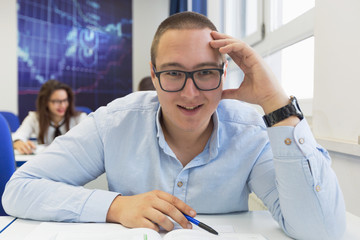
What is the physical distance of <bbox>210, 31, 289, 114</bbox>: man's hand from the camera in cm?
90

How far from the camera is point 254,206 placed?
72.7 inches

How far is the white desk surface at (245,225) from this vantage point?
782 mm

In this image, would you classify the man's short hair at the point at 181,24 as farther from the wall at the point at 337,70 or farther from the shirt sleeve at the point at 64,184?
the wall at the point at 337,70

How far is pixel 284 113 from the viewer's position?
856 millimetres

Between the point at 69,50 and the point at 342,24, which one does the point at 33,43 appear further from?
the point at 342,24

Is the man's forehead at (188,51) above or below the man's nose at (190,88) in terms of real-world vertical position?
above

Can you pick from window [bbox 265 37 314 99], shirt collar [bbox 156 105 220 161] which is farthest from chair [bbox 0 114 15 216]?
window [bbox 265 37 314 99]

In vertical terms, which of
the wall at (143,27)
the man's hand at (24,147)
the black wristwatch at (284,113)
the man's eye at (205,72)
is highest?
the wall at (143,27)

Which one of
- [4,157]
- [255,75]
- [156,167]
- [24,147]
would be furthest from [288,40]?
[24,147]

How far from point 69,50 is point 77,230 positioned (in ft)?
14.9

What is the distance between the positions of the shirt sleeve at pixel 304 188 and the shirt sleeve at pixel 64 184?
1.50ft

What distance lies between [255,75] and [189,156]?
12.7 inches

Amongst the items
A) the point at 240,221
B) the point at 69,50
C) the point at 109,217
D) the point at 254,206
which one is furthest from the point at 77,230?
the point at 69,50

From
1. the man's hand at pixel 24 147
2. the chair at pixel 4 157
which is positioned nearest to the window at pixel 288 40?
the chair at pixel 4 157
